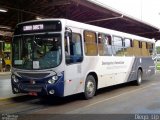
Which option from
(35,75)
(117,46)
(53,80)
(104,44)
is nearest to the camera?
(53,80)

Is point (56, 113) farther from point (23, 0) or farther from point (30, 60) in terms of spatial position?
point (23, 0)

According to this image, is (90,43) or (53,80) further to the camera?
(90,43)

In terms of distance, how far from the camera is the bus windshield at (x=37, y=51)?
10.8 meters

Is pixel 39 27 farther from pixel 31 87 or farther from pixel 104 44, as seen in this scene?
pixel 104 44

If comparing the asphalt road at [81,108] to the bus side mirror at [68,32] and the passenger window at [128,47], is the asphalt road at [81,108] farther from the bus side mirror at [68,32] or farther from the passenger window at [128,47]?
the passenger window at [128,47]

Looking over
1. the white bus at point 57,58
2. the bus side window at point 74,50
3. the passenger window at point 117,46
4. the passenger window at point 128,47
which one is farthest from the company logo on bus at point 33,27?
the passenger window at point 128,47

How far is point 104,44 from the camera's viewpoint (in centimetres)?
1387

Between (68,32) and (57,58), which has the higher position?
(68,32)

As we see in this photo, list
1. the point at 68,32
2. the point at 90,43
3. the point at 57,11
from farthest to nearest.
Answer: the point at 57,11
the point at 90,43
the point at 68,32

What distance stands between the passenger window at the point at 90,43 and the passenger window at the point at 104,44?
17.1 inches

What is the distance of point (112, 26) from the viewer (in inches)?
1010

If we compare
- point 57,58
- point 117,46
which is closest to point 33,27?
point 57,58

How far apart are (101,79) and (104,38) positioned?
1.79m

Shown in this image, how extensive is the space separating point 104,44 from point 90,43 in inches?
56.0
